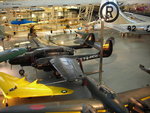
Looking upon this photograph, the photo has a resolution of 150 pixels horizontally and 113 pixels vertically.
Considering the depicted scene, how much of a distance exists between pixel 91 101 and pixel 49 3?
432 centimetres

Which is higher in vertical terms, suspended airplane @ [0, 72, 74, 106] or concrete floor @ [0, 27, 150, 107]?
suspended airplane @ [0, 72, 74, 106]

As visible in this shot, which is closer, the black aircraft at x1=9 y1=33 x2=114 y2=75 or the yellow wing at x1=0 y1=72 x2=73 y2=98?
the yellow wing at x1=0 y1=72 x2=73 y2=98

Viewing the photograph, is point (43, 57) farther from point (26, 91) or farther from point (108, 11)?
point (108, 11)

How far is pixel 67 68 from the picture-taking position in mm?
5910

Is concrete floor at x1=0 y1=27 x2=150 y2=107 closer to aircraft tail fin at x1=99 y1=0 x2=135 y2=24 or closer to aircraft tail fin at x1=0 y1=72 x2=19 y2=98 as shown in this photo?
aircraft tail fin at x1=0 y1=72 x2=19 y2=98

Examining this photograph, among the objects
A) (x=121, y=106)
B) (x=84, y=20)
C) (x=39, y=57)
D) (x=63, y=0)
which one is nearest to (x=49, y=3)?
A: (x=63, y=0)

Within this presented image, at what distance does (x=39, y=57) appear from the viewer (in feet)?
24.0

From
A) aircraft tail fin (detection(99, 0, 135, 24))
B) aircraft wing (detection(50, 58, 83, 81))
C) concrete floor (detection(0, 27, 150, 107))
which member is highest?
aircraft tail fin (detection(99, 0, 135, 24))

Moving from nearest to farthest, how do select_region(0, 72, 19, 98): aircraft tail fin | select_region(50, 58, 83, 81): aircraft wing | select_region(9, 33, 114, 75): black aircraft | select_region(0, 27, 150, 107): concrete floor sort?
select_region(0, 72, 19, 98): aircraft tail fin → select_region(50, 58, 83, 81): aircraft wing → select_region(0, 27, 150, 107): concrete floor → select_region(9, 33, 114, 75): black aircraft

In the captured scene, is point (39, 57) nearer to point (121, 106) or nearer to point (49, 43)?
point (49, 43)

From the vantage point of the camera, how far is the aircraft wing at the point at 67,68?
5.48 metres

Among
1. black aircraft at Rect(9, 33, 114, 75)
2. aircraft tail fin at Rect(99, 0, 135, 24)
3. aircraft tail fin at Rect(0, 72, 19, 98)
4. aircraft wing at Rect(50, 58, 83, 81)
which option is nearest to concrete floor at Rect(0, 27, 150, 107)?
black aircraft at Rect(9, 33, 114, 75)

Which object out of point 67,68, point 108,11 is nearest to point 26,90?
point 67,68

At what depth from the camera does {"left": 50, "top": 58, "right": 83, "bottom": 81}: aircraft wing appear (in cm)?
548
